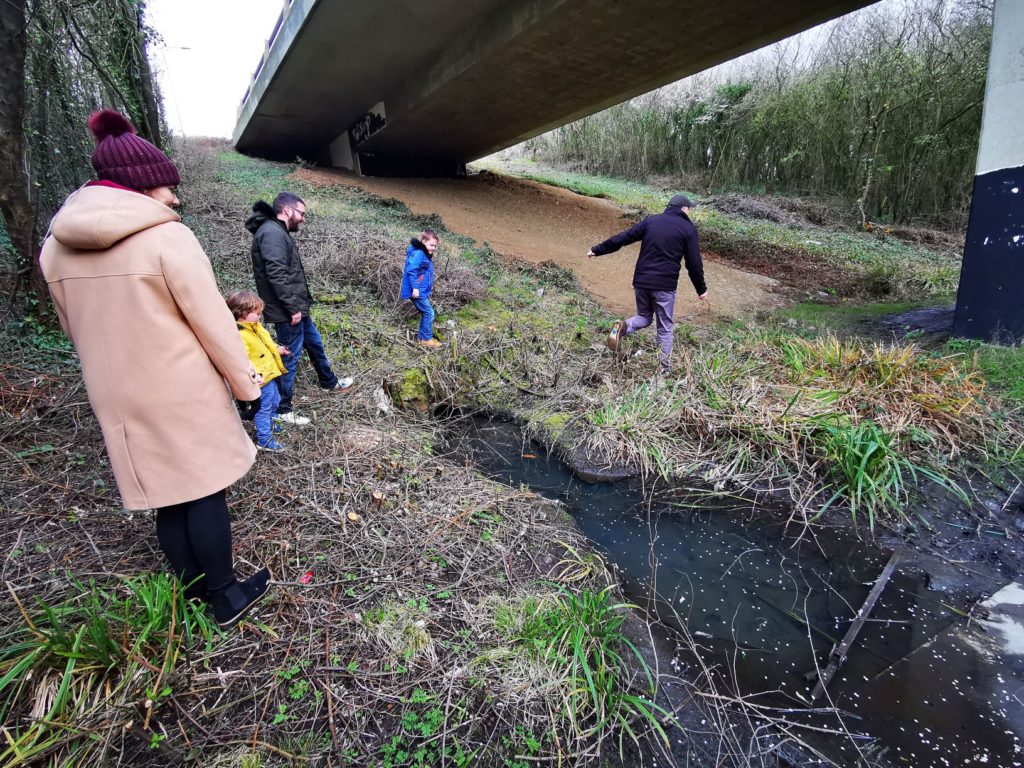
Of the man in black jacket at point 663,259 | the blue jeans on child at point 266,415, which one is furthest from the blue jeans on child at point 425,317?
the blue jeans on child at point 266,415

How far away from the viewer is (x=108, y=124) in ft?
5.49

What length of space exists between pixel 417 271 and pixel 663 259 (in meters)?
2.34

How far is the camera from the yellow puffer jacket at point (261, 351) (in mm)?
3000

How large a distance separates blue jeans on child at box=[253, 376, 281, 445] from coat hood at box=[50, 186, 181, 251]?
1.72 meters

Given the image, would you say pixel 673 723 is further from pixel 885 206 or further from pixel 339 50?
pixel 885 206

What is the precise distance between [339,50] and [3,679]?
1086cm

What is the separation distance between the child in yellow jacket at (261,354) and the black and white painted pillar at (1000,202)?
6.05m

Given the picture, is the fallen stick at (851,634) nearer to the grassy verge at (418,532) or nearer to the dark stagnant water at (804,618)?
the dark stagnant water at (804,618)

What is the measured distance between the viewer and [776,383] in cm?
446

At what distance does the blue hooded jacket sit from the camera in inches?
189

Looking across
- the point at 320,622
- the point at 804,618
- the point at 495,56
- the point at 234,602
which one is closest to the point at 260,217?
the point at 234,602

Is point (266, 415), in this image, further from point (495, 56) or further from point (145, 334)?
point (495, 56)

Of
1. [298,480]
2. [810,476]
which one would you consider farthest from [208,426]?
[810,476]

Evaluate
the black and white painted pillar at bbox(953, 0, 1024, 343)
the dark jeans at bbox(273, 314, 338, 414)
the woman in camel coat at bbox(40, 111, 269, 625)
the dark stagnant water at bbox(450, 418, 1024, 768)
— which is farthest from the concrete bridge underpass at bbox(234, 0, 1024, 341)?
the woman in camel coat at bbox(40, 111, 269, 625)
